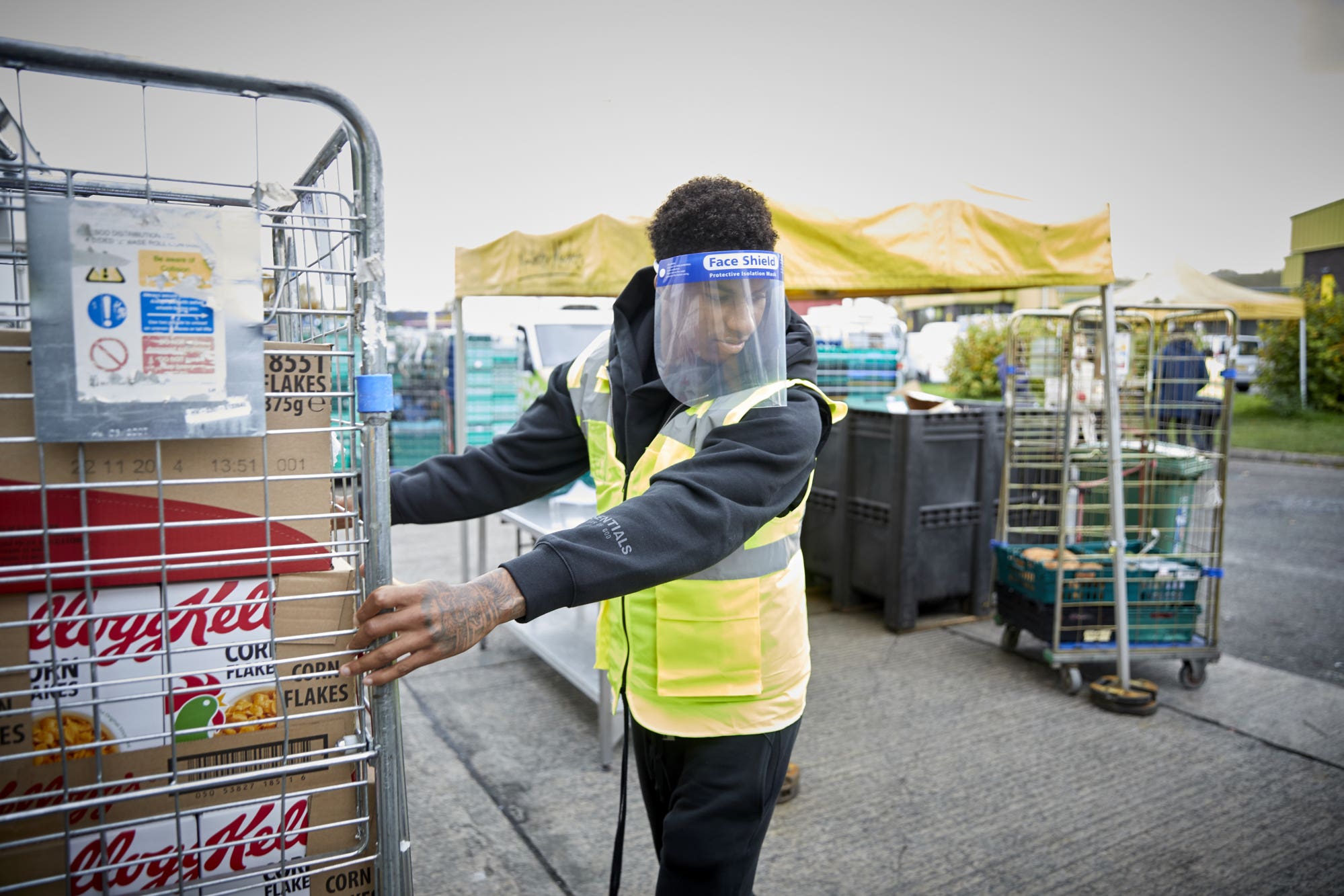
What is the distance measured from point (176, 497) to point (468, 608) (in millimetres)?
459

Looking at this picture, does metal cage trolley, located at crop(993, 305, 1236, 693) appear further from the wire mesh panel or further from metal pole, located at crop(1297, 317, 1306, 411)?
metal pole, located at crop(1297, 317, 1306, 411)

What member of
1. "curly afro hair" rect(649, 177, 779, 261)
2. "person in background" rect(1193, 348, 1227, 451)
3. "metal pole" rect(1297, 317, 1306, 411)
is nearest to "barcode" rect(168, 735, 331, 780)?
"curly afro hair" rect(649, 177, 779, 261)

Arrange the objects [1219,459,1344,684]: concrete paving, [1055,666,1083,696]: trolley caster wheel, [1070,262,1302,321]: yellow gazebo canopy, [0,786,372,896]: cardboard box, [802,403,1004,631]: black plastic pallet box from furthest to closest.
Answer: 1. [1070,262,1302,321]: yellow gazebo canopy
2. [802,403,1004,631]: black plastic pallet box
3. [1219,459,1344,684]: concrete paving
4. [1055,666,1083,696]: trolley caster wheel
5. [0,786,372,896]: cardboard box

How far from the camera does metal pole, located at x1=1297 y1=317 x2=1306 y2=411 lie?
15.1 meters

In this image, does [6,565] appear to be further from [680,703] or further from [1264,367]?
[1264,367]

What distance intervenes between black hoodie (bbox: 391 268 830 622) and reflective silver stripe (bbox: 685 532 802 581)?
0.50ft

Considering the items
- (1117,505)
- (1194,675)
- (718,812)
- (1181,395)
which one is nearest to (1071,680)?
(1194,675)

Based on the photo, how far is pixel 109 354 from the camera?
113 cm

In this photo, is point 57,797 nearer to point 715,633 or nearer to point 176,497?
point 176,497

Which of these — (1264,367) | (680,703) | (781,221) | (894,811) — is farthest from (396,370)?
(1264,367)

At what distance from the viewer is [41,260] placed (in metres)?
1.09

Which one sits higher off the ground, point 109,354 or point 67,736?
point 109,354

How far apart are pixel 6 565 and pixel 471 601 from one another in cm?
62

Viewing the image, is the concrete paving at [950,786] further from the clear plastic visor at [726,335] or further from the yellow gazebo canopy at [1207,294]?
the yellow gazebo canopy at [1207,294]
